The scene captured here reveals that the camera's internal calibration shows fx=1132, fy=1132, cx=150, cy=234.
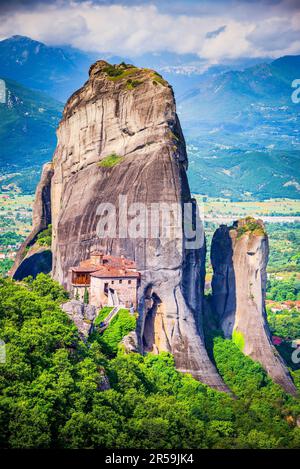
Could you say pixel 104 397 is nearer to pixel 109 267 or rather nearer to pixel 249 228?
pixel 109 267

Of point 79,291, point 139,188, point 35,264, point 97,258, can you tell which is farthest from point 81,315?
point 35,264

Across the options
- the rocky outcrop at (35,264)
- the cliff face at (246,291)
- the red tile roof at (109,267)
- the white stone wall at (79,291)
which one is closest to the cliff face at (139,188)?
the red tile roof at (109,267)

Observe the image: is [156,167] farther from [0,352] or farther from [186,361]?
[0,352]

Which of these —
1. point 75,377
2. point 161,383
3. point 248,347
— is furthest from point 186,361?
point 75,377

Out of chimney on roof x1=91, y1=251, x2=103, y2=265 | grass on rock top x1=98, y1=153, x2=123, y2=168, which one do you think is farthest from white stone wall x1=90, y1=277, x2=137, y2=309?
grass on rock top x1=98, y1=153, x2=123, y2=168

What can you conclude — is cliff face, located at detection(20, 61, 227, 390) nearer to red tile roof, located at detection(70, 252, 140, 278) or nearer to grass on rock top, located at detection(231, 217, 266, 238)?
red tile roof, located at detection(70, 252, 140, 278)
